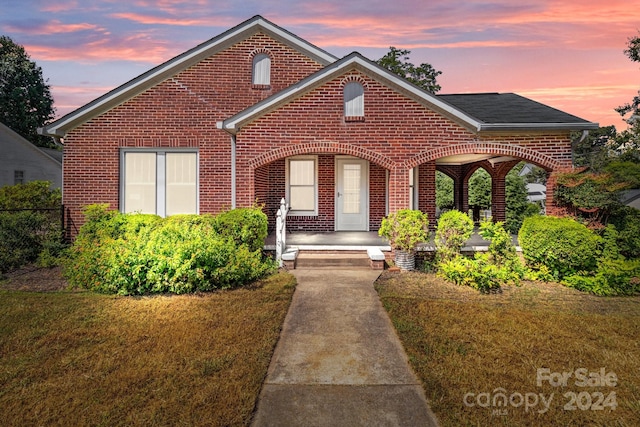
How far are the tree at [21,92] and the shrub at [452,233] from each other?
45352 millimetres

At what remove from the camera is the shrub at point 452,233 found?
9.21 metres

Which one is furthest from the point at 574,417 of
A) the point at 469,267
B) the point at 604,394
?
the point at 469,267

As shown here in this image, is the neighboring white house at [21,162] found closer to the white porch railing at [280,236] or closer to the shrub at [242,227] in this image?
the shrub at [242,227]

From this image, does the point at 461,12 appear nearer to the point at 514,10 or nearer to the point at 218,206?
the point at 514,10

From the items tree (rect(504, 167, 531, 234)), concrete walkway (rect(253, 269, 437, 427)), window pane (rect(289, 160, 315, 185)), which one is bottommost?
concrete walkway (rect(253, 269, 437, 427))

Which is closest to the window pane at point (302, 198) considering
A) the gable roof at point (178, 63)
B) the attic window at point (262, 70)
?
the attic window at point (262, 70)

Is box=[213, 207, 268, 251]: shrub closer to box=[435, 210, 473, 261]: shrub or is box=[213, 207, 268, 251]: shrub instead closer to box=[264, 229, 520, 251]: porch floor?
box=[264, 229, 520, 251]: porch floor

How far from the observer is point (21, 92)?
40.1 m

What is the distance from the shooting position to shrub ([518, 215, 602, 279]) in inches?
320

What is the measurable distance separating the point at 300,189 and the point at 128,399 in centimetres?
1028

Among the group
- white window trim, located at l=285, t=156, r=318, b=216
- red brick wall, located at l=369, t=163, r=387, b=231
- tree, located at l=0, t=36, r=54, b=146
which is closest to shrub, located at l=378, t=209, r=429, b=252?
red brick wall, located at l=369, t=163, r=387, b=231

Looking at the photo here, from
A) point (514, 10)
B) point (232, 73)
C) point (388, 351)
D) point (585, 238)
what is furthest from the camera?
point (232, 73)

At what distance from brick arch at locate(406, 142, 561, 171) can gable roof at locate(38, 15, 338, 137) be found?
509 cm

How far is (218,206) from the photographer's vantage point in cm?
1193
